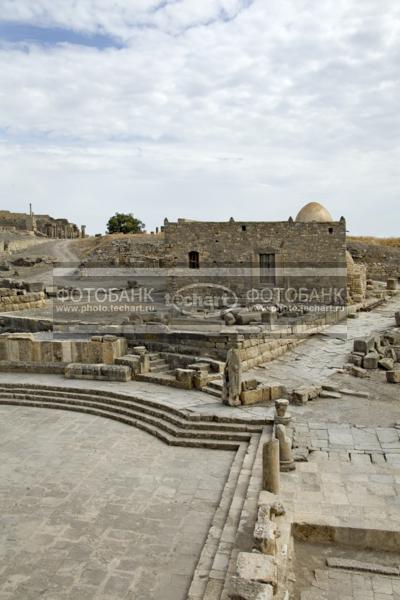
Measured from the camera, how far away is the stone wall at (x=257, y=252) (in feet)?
82.9

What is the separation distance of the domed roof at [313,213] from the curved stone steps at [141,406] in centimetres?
2258

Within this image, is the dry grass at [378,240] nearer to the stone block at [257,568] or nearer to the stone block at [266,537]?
the stone block at [266,537]

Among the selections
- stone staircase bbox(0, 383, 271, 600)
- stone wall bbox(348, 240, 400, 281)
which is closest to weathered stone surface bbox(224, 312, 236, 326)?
stone staircase bbox(0, 383, 271, 600)

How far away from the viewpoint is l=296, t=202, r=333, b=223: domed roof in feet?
102

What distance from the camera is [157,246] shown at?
40.1 m

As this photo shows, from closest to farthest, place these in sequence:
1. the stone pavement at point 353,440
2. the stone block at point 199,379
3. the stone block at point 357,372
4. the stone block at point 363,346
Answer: the stone pavement at point 353,440 < the stone block at point 199,379 < the stone block at point 357,372 < the stone block at point 363,346

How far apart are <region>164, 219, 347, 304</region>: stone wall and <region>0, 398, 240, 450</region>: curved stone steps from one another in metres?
15.1

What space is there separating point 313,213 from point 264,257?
24.3ft

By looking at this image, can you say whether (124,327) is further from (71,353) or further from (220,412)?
(220,412)

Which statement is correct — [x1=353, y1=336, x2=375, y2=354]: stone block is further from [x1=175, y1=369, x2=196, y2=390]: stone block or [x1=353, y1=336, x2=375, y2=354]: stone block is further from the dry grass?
the dry grass

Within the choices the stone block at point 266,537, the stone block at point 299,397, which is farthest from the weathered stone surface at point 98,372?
the stone block at point 266,537


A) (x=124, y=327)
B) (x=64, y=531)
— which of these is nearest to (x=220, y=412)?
(x=64, y=531)

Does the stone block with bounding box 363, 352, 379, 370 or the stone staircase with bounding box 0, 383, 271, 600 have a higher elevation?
the stone block with bounding box 363, 352, 379, 370

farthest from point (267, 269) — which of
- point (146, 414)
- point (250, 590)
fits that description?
point (250, 590)
